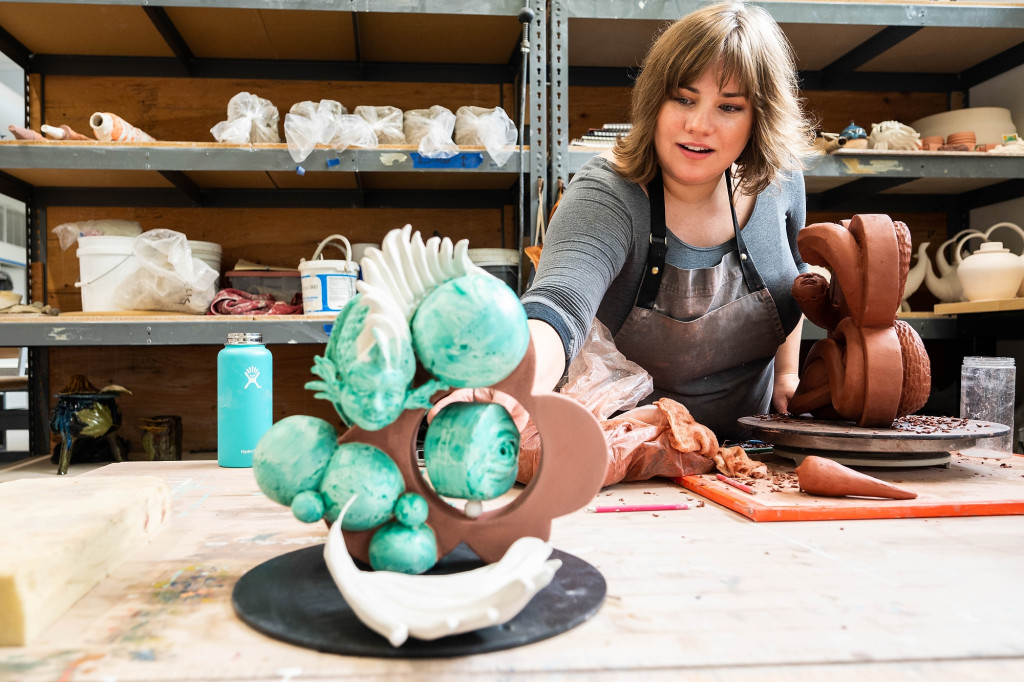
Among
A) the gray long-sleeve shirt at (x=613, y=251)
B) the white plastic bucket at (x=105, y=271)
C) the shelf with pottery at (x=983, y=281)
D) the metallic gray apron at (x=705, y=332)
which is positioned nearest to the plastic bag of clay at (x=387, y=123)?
the white plastic bucket at (x=105, y=271)

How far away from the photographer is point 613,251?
3.76ft

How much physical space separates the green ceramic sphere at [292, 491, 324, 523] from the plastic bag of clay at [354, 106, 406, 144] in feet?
6.16

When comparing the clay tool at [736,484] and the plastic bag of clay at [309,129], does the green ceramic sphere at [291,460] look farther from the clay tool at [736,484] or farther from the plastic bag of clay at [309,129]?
the plastic bag of clay at [309,129]

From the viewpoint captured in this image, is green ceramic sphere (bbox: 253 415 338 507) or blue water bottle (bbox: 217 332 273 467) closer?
green ceramic sphere (bbox: 253 415 338 507)

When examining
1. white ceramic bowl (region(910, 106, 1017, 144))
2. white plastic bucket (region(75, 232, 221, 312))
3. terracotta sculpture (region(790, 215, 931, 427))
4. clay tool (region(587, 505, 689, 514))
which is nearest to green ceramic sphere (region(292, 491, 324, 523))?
clay tool (region(587, 505, 689, 514))

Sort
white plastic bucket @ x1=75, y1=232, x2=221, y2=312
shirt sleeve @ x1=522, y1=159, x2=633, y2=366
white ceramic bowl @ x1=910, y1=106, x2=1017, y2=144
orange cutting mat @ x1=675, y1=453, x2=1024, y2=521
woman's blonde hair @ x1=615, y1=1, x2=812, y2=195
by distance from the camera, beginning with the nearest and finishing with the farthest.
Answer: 1. orange cutting mat @ x1=675, y1=453, x2=1024, y2=521
2. shirt sleeve @ x1=522, y1=159, x2=633, y2=366
3. woman's blonde hair @ x1=615, y1=1, x2=812, y2=195
4. white plastic bucket @ x1=75, y1=232, x2=221, y2=312
5. white ceramic bowl @ x1=910, y1=106, x2=1017, y2=144

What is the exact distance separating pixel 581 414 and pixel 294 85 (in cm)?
239

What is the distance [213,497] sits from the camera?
89cm

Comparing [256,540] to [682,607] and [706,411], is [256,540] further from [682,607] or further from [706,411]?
[706,411]

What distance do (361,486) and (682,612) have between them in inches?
10.0

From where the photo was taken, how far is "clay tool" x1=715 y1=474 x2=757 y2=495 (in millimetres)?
879

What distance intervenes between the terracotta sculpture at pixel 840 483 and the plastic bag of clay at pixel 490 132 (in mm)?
1564

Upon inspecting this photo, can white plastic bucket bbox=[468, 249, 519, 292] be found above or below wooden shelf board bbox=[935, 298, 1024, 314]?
above

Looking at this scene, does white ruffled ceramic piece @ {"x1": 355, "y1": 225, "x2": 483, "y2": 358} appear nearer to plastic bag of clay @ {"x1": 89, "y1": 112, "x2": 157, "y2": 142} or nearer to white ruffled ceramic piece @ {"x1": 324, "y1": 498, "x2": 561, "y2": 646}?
white ruffled ceramic piece @ {"x1": 324, "y1": 498, "x2": 561, "y2": 646}
